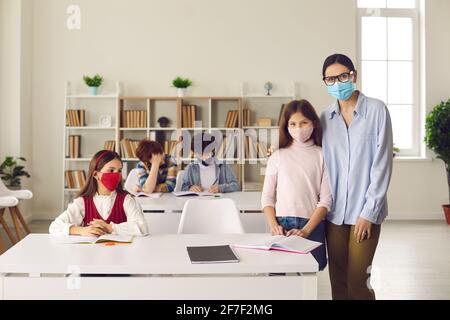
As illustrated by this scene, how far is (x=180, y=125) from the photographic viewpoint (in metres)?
6.75

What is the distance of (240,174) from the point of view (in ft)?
22.2

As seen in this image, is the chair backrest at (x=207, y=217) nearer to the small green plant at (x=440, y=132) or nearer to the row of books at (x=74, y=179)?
the row of books at (x=74, y=179)

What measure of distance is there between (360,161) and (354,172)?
53mm

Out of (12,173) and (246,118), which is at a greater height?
(246,118)

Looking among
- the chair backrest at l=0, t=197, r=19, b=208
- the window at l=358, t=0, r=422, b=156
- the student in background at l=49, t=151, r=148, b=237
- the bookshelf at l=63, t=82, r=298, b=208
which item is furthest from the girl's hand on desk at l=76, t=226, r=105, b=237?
the window at l=358, t=0, r=422, b=156

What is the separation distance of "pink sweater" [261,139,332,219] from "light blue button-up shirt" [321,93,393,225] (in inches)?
2.6

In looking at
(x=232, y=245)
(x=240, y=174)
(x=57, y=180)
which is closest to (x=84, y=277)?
(x=232, y=245)

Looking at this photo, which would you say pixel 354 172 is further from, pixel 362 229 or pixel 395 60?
pixel 395 60

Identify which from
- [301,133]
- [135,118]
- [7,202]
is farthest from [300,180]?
[135,118]

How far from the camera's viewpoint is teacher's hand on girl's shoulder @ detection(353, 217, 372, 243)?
2.31 meters

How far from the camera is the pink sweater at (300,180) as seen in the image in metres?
2.50

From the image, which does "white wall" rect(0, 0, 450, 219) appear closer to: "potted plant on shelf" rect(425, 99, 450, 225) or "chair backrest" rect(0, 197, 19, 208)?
"potted plant on shelf" rect(425, 99, 450, 225)

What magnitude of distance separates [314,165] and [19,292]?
1.34 metres

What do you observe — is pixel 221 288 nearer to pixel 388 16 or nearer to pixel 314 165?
pixel 314 165
